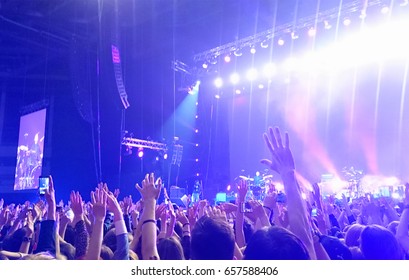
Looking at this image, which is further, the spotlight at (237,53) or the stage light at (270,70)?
the stage light at (270,70)

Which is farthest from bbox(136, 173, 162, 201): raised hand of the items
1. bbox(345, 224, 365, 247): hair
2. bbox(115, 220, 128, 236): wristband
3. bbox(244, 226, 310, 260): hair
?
bbox(345, 224, 365, 247): hair

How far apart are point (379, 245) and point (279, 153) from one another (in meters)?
0.79

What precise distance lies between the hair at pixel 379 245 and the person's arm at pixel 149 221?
1262mm

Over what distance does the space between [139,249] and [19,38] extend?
11.1 meters

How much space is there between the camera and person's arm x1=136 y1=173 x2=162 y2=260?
6.56ft

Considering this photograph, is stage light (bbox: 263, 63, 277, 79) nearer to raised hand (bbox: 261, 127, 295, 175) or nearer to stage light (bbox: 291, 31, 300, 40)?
stage light (bbox: 291, 31, 300, 40)

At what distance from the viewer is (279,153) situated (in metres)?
2.29

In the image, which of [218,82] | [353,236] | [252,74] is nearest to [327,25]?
[252,74]

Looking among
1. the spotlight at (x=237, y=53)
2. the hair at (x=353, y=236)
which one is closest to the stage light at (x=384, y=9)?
the spotlight at (x=237, y=53)

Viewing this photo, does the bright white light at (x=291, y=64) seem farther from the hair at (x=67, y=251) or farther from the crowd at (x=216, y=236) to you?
the hair at (x=67, y=251)

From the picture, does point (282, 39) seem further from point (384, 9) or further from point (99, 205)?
point (99, 205)

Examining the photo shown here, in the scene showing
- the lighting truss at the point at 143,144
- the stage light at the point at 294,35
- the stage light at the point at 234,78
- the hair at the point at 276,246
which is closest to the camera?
the hair at the point at 276,246

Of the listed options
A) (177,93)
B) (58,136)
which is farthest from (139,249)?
(177,93)

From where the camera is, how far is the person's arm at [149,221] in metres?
2.00
